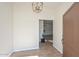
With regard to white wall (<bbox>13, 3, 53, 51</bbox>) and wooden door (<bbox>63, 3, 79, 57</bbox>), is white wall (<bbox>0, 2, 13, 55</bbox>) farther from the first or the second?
wooden door (<bbox>63, 3, 79, 57</bbox>)

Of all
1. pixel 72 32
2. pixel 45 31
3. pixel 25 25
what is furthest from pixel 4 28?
pixel 45 31

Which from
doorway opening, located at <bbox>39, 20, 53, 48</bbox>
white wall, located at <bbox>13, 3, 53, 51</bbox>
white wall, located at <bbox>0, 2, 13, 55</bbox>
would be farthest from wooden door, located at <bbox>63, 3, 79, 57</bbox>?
doorway opening, located at <bbox>39, 20, 53, 48</bbox>

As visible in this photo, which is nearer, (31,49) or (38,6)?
(38,6)

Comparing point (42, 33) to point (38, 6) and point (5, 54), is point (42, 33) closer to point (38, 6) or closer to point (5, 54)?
point (5, 54)

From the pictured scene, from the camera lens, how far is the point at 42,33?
754 centimetres

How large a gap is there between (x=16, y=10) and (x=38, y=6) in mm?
2976

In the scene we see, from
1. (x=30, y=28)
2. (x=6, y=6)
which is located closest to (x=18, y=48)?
(x=30, y=28)

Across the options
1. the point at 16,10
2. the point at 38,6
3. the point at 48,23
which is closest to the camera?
the point at 38,6

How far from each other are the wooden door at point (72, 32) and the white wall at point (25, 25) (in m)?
2.86

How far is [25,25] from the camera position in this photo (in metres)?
5.29

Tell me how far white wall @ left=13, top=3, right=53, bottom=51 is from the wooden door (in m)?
2.86

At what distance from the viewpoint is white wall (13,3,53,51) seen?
5105 mm

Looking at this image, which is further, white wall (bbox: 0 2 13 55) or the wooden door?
white wall (bbox: 0 2 13 55)

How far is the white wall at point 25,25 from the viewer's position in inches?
201
